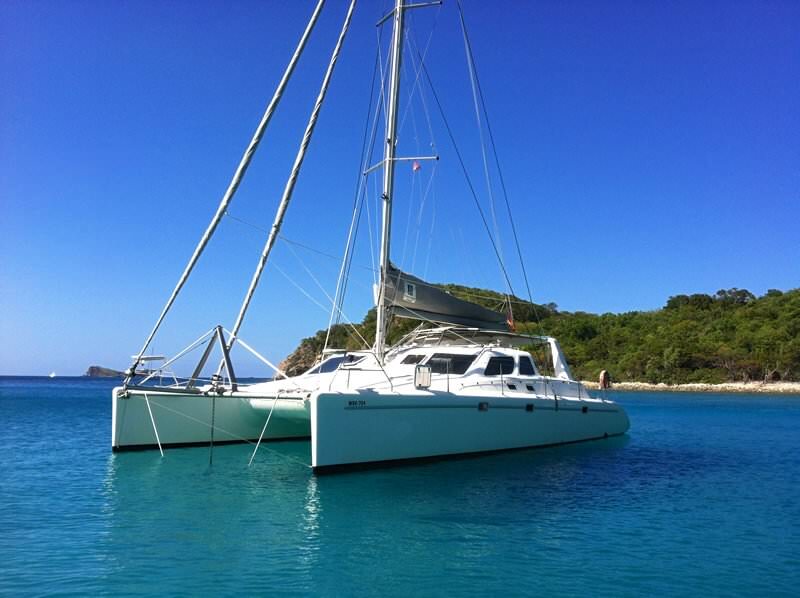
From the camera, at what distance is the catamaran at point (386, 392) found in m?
11.3

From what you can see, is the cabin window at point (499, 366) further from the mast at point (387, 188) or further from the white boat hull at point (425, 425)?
the mast at point (387, 188)

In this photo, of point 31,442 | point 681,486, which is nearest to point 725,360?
point 681,486

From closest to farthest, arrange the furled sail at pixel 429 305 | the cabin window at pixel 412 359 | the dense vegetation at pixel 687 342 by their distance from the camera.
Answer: the furled sail at pixel 429 305
the cabin window at pixel 412 359
the dense vegetation at pixel 687 342

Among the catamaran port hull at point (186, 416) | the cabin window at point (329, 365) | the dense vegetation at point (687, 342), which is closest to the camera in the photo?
the catamaran port hull at point (186, 416)

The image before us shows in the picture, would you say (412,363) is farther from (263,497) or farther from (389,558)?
(389,558)

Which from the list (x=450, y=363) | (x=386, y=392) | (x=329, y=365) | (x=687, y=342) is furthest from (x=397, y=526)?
(x=687, y=342)

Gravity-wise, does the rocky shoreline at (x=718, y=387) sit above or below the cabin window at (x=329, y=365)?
below

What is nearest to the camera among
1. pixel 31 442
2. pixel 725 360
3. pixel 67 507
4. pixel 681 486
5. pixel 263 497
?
pixel 67 507

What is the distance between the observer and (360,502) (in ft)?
31.1

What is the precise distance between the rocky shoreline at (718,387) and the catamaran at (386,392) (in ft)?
155

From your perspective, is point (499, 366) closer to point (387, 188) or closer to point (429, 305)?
point (429, 305)

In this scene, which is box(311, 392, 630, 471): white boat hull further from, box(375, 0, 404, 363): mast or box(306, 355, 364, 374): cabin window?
box(306, 355, 364, 374): cabin window

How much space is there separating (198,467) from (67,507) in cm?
314

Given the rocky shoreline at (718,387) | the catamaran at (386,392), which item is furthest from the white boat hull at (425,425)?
the rocky shoreline at (718,387)
